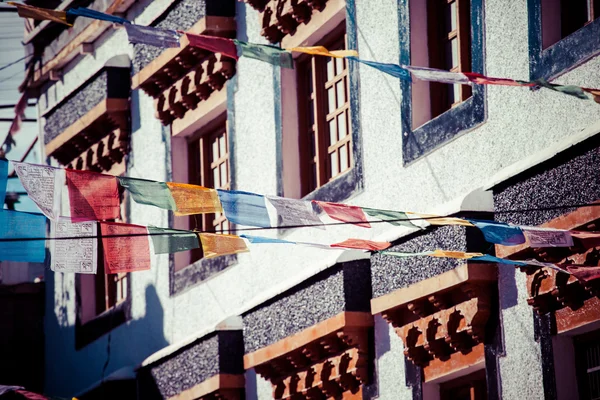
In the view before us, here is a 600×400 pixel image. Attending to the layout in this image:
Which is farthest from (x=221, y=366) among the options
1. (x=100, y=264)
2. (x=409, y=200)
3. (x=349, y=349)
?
(x=100, y=264)

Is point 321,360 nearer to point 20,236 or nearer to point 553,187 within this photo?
point 553,187

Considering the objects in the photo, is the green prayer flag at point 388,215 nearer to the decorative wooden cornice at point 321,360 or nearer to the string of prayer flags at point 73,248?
the string of prayer flags at point 73,248

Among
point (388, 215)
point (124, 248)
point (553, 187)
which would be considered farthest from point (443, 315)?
point (124, 248)

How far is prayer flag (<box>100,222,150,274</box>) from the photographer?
9180 mm

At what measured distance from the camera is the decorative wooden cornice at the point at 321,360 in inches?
477

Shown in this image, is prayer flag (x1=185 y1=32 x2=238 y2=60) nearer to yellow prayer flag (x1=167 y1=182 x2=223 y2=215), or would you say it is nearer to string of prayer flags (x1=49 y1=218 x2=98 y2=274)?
yellow prayer flag (x1=167 y1=182 x2=223 y2=215)

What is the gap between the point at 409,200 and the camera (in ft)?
38.9

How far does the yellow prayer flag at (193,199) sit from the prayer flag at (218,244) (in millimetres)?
217

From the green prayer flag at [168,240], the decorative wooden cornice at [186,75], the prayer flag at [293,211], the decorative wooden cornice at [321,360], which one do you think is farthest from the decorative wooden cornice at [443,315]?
the decorative wooden cornice at [186,75]

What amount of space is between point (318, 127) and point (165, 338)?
3.31 m

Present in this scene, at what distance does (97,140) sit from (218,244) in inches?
319

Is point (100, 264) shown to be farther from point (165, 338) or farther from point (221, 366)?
point (221, 366)

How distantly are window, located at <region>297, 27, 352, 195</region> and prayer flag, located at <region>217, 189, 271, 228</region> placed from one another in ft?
12.1

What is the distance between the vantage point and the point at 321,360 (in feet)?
41.4
